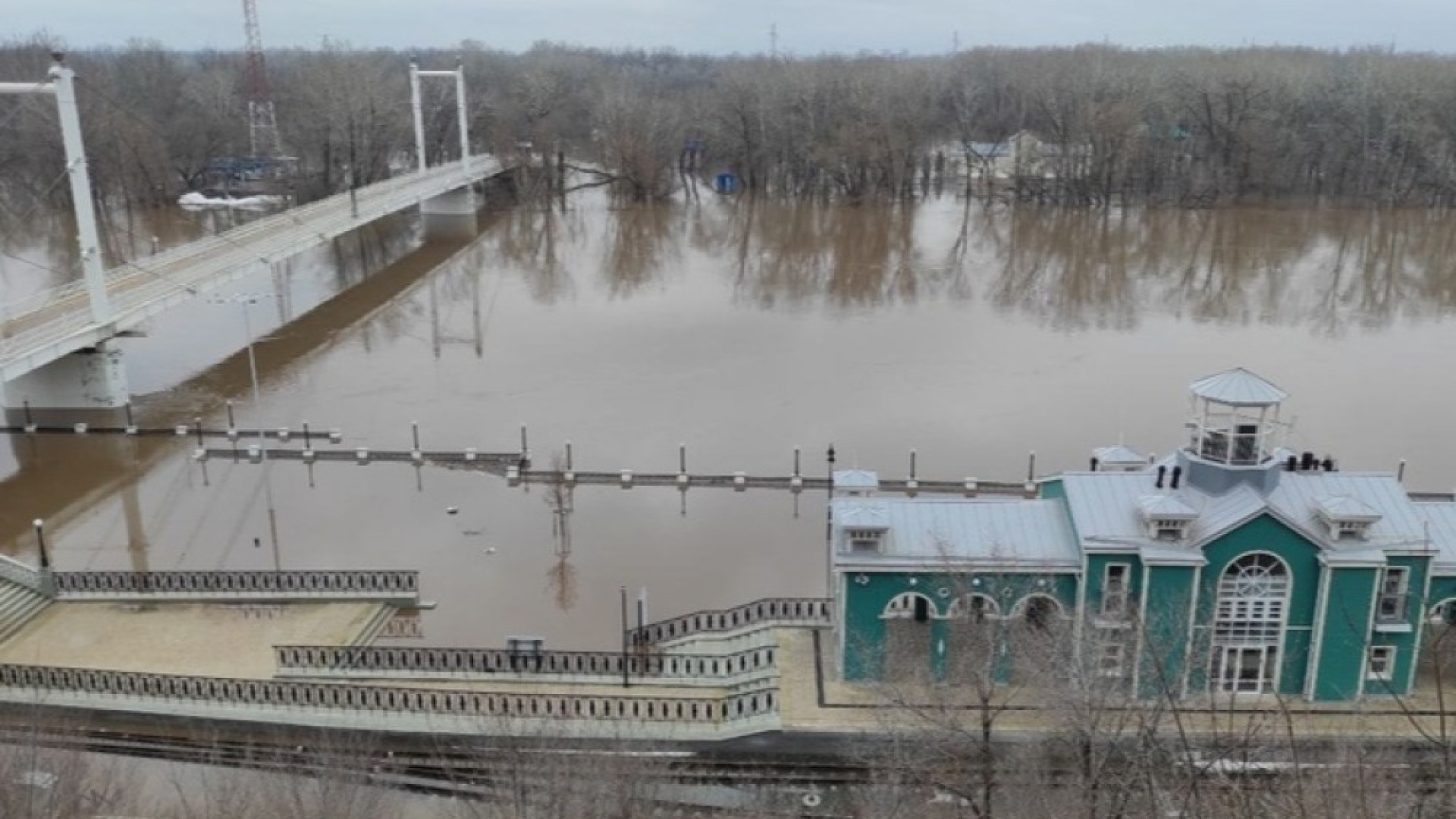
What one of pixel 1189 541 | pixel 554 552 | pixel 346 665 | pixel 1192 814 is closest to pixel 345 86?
pixel 554 552

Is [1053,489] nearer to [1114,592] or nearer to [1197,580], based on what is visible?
[1114,592]

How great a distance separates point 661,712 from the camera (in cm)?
1317

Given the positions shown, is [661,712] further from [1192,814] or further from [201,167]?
[201,167]

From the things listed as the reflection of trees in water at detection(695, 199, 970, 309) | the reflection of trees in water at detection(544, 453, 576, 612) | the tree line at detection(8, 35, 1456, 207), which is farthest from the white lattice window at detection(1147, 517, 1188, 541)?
the tree line at detection(8, 35, 1456, 207)

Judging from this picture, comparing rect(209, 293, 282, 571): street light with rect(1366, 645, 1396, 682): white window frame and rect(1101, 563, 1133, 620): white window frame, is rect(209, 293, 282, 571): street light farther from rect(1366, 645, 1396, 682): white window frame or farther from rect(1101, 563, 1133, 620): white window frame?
rect(1366, 645, 1396, 682): white window frame

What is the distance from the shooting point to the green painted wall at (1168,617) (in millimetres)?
12930

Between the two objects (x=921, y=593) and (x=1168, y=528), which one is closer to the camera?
(x=1168, y=528)

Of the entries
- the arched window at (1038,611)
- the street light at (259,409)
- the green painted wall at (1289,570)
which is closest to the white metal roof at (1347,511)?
the green painted wall at (1289,570)

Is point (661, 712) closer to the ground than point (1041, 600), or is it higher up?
closer to the ground

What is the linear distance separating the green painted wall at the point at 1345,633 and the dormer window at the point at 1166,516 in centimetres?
169

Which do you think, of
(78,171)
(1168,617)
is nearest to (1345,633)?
(1168,617)

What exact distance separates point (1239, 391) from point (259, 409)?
20.5 m

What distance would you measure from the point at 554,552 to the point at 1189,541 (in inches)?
381

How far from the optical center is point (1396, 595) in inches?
513
